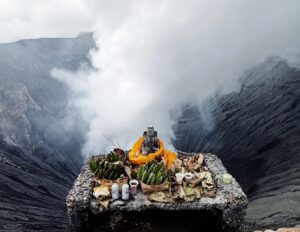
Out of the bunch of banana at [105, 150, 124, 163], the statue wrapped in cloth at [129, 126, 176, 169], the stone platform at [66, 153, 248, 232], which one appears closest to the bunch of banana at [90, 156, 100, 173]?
the bunch of banana at [105, 150, 124, 163]

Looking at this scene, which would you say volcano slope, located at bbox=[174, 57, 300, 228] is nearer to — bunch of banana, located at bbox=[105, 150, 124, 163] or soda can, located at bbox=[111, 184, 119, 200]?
bunch of banana, located at bbox=[105, 150, 124, 163]

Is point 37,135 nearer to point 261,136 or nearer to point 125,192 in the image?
point 261,136

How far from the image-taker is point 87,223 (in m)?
8.95

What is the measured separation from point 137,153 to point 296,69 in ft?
63.8

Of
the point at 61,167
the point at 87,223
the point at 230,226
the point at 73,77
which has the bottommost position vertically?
the point at 230,226

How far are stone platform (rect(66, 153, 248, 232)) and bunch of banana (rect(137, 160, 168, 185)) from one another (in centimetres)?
38

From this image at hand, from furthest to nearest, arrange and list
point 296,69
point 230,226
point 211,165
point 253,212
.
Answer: point 296,69
point 253,212
point 211,165
point 230,226

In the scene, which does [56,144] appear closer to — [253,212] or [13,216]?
[13,216]

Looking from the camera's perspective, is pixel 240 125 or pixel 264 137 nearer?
pixel 264 137

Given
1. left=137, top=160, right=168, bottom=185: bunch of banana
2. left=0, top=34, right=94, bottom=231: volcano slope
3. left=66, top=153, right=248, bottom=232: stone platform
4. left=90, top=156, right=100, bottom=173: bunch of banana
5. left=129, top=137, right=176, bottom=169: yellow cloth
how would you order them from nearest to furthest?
left=66, top=153, right=248, bottom=232: stone platform → left=137, top=160, right=168, bottom=185: bunch of banana → left=90, top=156, right=100, bottom=173: bunch of banana → left=129, top=137, right=176, bottom=169: yellow cloth → left=0, top=34, right=94, bottom=231: volcano slope

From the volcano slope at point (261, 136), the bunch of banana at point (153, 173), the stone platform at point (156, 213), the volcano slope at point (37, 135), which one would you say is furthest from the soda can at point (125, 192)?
the volcano slope at point (37, 135)

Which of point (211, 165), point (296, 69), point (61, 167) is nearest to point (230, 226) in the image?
point (211, 165)

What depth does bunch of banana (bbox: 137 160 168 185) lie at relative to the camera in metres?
9.16

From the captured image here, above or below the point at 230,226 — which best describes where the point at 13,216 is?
above
